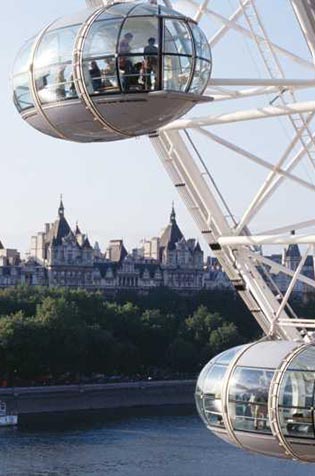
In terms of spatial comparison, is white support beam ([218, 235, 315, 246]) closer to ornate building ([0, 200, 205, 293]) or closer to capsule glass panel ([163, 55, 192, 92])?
capsule glass panel ([163, 55, 192, 92])

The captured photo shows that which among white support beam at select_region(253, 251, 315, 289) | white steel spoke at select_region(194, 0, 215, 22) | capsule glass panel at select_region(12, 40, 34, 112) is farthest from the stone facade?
capsule glass panel at select_region(12, 40, 34, 112)

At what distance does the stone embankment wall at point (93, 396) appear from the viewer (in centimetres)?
4800

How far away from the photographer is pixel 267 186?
10.6 meters

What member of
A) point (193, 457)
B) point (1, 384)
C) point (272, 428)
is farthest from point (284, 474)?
point (272, 428)

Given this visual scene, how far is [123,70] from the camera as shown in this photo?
24.0 ft

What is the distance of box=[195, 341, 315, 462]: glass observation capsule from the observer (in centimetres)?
873

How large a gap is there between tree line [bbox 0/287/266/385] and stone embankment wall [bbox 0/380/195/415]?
2925 millimetres

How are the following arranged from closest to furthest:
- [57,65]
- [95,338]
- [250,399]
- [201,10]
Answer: [57,65]
[250,399]
[201,10]
[95,338]

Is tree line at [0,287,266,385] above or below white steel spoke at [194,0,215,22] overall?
above

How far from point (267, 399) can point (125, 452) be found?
26.5 metres

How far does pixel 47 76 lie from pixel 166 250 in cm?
8632

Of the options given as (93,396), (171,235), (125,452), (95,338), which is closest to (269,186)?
(125,452)

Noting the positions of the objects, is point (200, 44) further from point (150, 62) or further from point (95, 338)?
point (95, 338)

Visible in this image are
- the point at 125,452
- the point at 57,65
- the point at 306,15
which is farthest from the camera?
the point at 125,452
